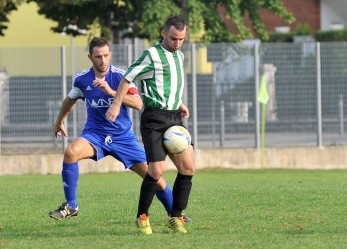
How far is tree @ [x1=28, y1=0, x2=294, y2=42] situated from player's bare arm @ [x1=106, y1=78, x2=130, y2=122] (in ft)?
57.5

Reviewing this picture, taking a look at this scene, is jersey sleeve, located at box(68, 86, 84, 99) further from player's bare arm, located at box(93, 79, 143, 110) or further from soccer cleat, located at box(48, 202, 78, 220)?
soccer cleat, located at box(48, 202, 78, 220)

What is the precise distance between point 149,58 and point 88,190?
22.7 feet

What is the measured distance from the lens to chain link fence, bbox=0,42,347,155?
88.2 ft

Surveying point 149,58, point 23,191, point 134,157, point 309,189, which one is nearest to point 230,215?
point 134,157

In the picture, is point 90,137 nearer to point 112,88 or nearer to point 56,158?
point 112,88

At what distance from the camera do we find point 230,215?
43.7ft

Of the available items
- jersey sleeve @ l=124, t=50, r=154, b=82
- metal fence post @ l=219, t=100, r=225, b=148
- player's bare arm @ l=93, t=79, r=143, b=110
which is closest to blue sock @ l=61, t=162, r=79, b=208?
player's bare arm @ l=93, t=79, r=143, b=110

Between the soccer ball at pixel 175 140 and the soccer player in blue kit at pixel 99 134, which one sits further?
the soccer player in blue kit at pixel 99 134

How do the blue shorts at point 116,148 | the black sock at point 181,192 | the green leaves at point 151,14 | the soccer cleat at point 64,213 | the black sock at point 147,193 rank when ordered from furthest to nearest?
the green leaves at point 151,14, the blue shorts at point 116,148, the soccer cleat at point 64,213, the black sock at point 181,192, the black sock at point 147,193

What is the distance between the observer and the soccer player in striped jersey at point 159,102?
11.6 m

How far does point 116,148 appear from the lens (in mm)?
12828

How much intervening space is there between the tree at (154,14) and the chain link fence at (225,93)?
1.89 metres

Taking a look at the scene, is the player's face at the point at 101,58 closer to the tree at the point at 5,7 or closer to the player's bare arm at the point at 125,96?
the player's bare arm at the point at 125,96

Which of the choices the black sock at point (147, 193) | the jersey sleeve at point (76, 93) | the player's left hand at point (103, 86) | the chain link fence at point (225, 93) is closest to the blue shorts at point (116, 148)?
the jersey sleeve at point (76, 93)
